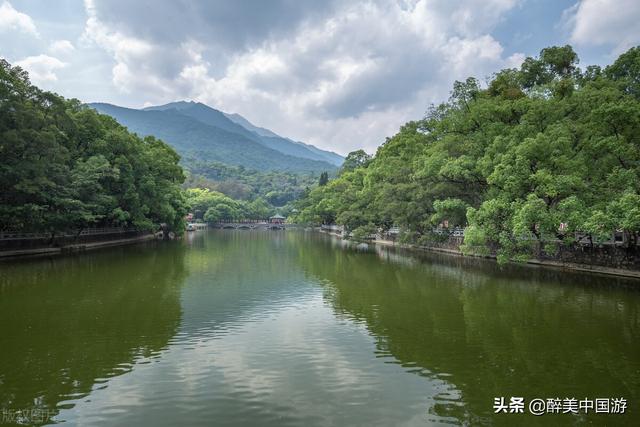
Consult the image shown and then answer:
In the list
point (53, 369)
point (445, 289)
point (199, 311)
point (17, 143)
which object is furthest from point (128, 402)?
point (17, 143)

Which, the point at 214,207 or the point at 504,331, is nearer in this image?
the point at 504,331

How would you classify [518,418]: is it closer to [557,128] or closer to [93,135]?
[557,128]

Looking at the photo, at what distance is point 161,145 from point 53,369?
63.3 meters

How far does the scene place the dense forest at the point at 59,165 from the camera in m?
30.8

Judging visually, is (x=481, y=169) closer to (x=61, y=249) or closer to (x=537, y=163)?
(x=537, y=163)

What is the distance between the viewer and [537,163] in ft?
87.7

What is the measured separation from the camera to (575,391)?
29.8 ft

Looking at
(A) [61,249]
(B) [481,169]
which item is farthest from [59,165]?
(B) [481,169]

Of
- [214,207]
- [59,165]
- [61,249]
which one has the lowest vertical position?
[61,249]

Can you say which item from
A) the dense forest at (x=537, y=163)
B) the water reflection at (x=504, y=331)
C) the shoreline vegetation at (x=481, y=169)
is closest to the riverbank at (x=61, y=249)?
the shoreline vegetation at (x=481, y=169)

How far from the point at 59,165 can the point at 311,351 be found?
30796 millimetres

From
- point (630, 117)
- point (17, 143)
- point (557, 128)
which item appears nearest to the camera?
point (630, 117)

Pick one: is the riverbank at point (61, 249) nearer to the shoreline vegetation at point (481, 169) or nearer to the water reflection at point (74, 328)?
the shoreline vegetation at point (481, 169)

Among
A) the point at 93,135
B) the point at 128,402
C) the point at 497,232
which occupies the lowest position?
the point at 128,402
